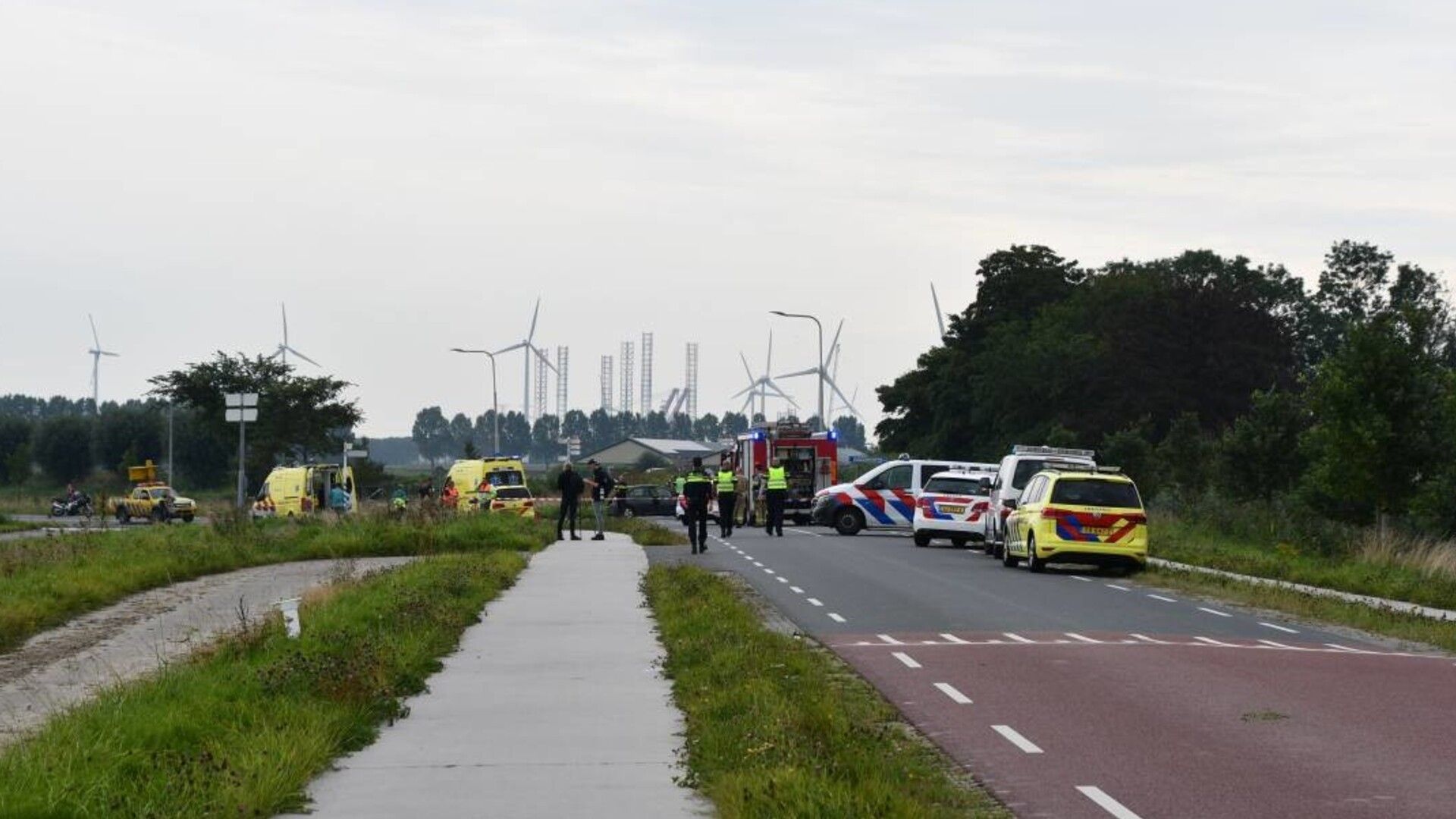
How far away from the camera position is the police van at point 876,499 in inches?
1977

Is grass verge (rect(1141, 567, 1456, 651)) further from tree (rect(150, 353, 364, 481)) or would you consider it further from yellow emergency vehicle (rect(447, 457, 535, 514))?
tree (rect(150, 353, 364, 481))

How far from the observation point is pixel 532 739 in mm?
12008

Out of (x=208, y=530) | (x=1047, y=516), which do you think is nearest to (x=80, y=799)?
(x=1047, y=516)

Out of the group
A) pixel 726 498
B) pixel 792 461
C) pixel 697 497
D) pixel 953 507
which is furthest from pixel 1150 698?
pixel 792 461

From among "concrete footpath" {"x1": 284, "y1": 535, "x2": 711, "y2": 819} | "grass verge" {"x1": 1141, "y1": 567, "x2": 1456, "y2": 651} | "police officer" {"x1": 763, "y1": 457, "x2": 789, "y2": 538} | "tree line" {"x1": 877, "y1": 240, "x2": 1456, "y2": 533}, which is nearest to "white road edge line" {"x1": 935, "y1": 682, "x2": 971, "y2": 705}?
"concrete footpath" {"x1": 284, "y1": 535, "x2": 711, "y2": 819}

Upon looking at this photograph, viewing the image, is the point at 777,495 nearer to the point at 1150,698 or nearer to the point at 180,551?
the point at 180,551

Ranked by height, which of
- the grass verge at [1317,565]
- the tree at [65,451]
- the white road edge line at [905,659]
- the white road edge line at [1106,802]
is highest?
the tree at [65,451]

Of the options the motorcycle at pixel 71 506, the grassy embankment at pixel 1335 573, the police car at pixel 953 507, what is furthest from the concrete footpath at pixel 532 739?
the motorcycle at pixel 71 506

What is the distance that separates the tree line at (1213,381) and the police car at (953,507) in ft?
21.7

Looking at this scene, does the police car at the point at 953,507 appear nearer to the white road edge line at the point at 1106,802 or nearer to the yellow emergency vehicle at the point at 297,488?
the yellow emergency vehicle at the point at 297,488

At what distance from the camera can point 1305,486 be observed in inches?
1700

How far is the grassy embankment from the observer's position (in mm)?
23188

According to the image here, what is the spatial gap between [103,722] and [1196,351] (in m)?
75.8

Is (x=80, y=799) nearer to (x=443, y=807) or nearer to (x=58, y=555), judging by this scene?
(x=443, y=807)
